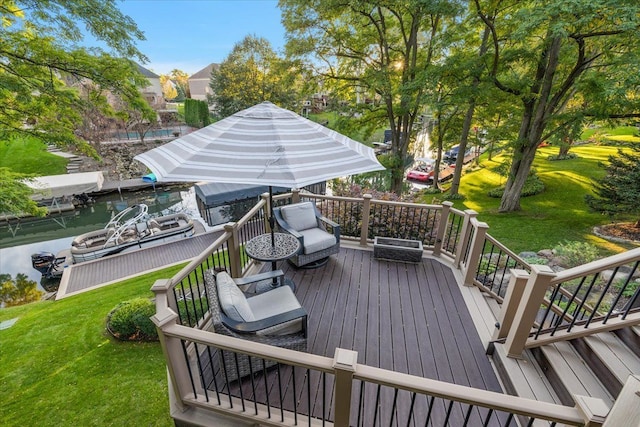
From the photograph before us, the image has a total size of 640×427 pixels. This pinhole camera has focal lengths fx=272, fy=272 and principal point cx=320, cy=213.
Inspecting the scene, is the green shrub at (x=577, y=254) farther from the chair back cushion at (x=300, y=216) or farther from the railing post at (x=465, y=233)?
the chair back cushion at (x=300, y=216)

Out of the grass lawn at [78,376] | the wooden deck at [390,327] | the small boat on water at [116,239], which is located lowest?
the small boat on water at [116,239]

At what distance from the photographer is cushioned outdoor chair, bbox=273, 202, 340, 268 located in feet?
14.3

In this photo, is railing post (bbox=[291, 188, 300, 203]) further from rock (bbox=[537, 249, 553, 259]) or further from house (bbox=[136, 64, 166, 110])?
house (bbox=[136, 64, 166, 110])

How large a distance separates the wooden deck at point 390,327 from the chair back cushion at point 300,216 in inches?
28.2

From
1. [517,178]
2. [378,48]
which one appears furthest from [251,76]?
[517,178]

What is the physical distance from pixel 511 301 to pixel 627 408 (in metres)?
1.69

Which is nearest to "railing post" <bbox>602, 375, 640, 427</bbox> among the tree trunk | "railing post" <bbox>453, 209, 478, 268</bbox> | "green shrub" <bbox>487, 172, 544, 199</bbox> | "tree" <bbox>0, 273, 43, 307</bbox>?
"railing post" <bbox>453, 209, 478, 268</bbox>

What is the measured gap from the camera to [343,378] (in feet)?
5.97

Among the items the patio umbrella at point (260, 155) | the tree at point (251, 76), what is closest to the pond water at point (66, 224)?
the tree at point (251, 76)

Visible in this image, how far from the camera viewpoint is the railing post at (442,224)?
4527mm

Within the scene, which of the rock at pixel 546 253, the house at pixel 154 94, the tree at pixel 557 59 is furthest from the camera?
the house at pixel 154 94

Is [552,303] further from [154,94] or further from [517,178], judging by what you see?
[154,94]

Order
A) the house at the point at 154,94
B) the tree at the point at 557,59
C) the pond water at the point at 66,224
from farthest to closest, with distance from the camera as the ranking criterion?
the house at the point at 154,94 < the pond water at the point at 66,224 < the tree at the point at 557,59

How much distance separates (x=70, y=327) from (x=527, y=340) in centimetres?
710
